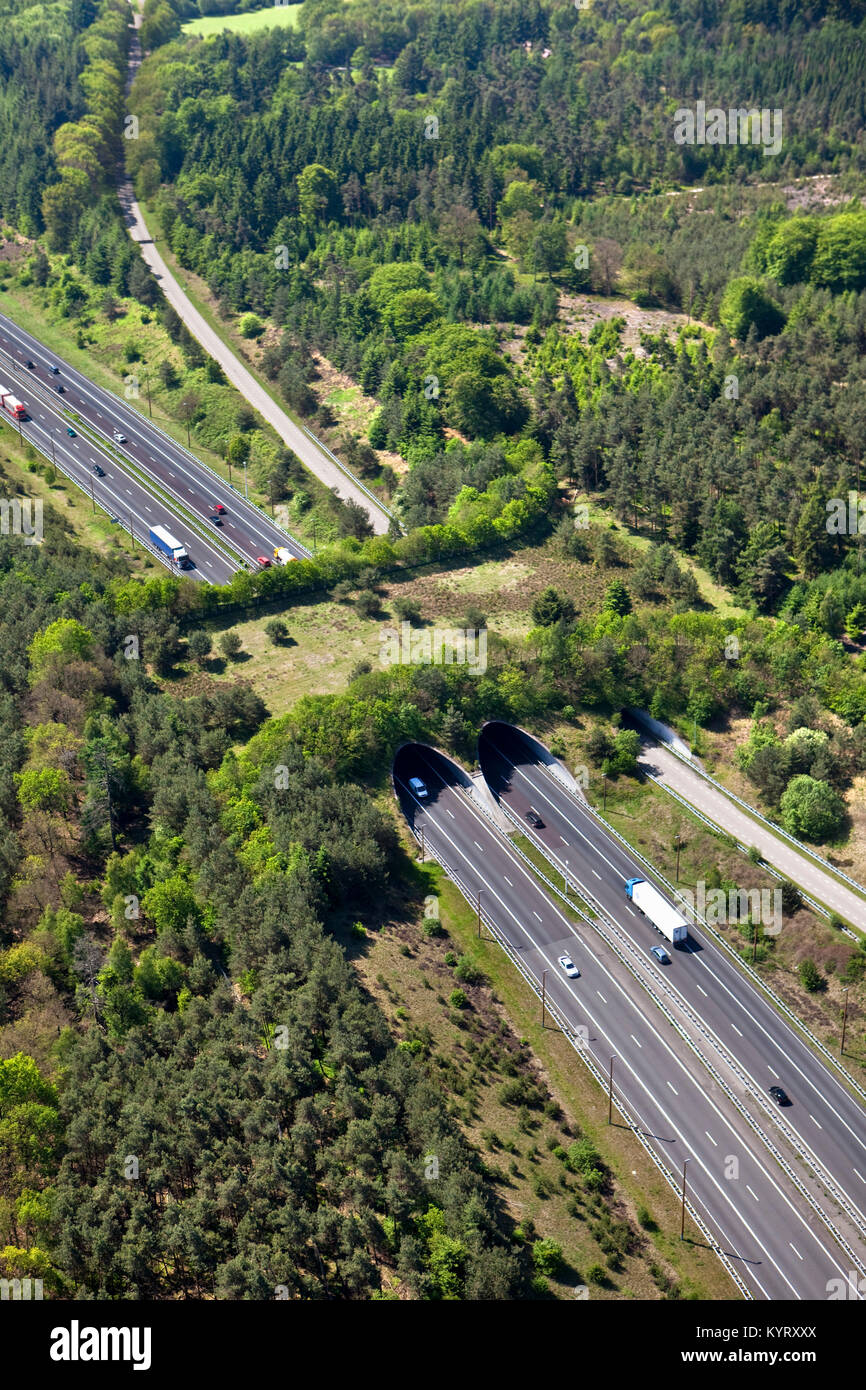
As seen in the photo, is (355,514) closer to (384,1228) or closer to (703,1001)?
(703,1001)

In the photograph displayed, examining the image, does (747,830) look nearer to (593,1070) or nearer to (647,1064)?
(647,1064)

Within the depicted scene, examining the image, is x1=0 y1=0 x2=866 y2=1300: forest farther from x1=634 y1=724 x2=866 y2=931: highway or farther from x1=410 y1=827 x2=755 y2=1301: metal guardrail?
x1=410 y1=827 x2=755 y2=1301: metal guardrail

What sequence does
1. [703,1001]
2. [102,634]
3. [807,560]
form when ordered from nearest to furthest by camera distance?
[703,1001] → [102,634] → [807,560]

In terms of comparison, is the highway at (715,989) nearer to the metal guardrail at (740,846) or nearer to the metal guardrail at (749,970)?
the metal guardrail at (749,970)

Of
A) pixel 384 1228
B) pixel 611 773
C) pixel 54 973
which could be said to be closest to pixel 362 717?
pixel 611 773

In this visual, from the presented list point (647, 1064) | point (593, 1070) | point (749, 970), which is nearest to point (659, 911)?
point (749, 970)

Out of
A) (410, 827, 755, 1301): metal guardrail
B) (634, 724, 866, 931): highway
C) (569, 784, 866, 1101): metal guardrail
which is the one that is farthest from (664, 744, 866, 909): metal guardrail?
(410, 827, 755, 1301): metal guardrail
